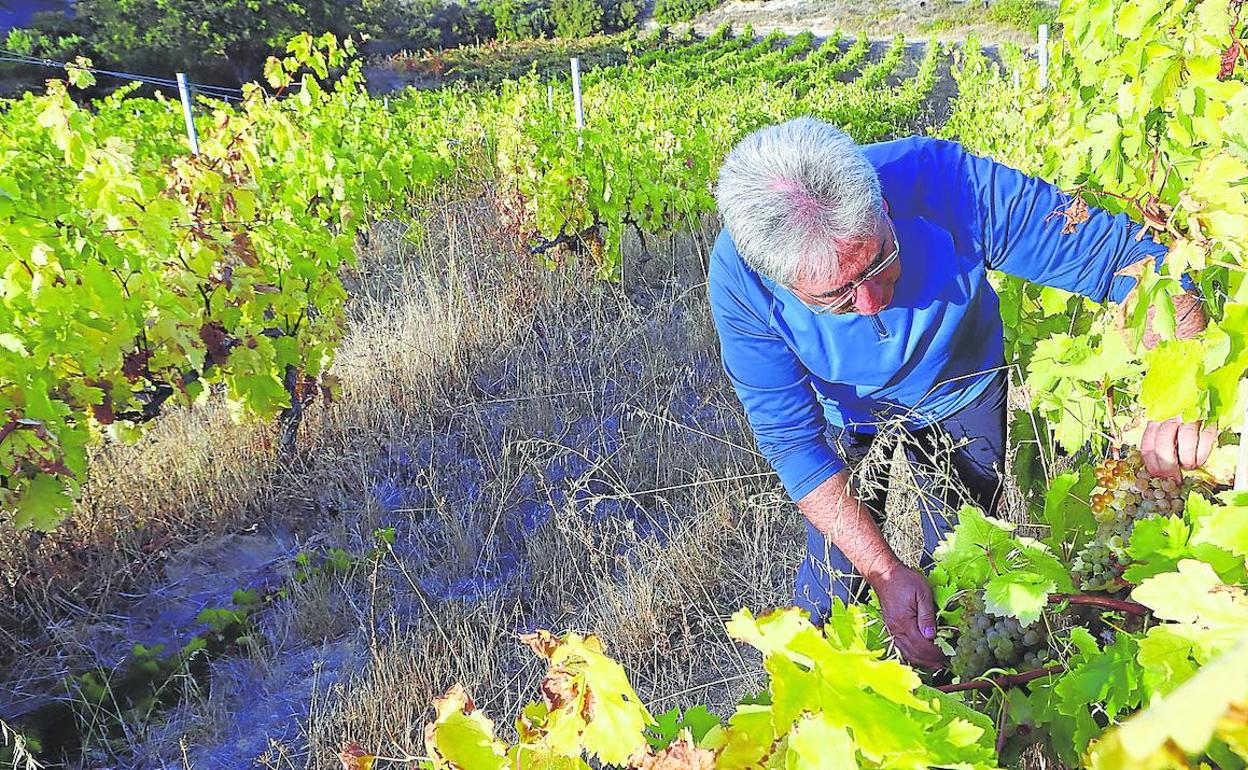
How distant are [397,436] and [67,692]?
5.19 feet

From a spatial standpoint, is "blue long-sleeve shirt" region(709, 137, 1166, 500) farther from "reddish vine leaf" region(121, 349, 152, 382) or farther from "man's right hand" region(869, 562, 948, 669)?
"reddish vine leaf" region(121, 349, 152, 382)

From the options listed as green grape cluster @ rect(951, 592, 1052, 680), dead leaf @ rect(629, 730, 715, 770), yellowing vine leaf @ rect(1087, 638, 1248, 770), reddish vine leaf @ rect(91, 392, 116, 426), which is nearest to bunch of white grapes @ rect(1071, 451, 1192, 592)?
green grape cluster @ rect(951, 592, 1052, 680)

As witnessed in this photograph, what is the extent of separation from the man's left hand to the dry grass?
0.45 metres

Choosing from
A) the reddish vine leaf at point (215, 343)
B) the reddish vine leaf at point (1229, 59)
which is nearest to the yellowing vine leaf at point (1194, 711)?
the reddish vine leaf at point (1229, 59)

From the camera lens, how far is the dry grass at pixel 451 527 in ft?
8.11

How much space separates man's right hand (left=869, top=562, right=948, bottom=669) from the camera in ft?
4.09

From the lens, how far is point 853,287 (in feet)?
4.77

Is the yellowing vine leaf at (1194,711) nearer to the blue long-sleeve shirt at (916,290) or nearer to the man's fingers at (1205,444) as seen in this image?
the man's fingers at (1205,444)

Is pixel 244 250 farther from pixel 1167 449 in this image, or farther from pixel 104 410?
pixel 1167 449

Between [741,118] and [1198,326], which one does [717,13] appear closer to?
[741,118]

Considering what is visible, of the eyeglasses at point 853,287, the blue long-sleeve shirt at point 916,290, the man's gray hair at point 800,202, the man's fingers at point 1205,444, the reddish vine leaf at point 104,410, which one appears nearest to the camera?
the man's fingers at point 1205,444

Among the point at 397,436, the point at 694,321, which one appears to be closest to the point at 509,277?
the point at 694,321

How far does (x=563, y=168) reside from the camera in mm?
5098

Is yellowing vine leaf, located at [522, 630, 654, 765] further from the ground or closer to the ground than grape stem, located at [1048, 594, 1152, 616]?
further from the ground
